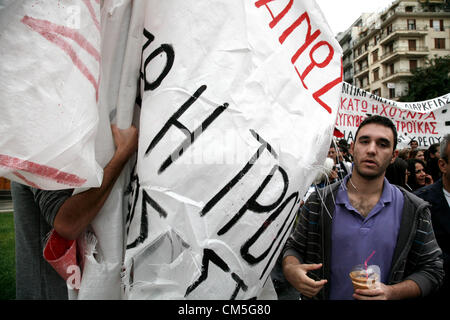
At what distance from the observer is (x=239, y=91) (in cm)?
73

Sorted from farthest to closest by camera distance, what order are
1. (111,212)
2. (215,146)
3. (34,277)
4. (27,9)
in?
(34,277)
(111,212)
(215,146)
(27,9)

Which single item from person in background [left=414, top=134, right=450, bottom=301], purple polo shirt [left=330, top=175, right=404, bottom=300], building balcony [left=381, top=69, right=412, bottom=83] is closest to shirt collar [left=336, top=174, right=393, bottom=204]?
purple polo shirt [left=330, top=175, right=404, bottom=300]

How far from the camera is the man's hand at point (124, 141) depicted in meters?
0.79

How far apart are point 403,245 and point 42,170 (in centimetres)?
157

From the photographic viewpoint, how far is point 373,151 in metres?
1.72

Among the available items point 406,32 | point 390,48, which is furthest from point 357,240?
point 390,48

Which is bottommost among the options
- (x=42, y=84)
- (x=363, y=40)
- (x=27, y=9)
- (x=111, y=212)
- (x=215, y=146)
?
(x=111, y=212)

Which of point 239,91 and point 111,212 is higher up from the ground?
point 239,91

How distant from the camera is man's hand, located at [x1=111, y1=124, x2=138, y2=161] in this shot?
2.60ft

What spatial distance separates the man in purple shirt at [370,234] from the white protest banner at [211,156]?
731mm

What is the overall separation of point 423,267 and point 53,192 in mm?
1624

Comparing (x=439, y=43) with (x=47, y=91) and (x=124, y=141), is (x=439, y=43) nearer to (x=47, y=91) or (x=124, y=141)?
(x=124, y=141)

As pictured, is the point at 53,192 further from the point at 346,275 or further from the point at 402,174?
the point at 402,174
